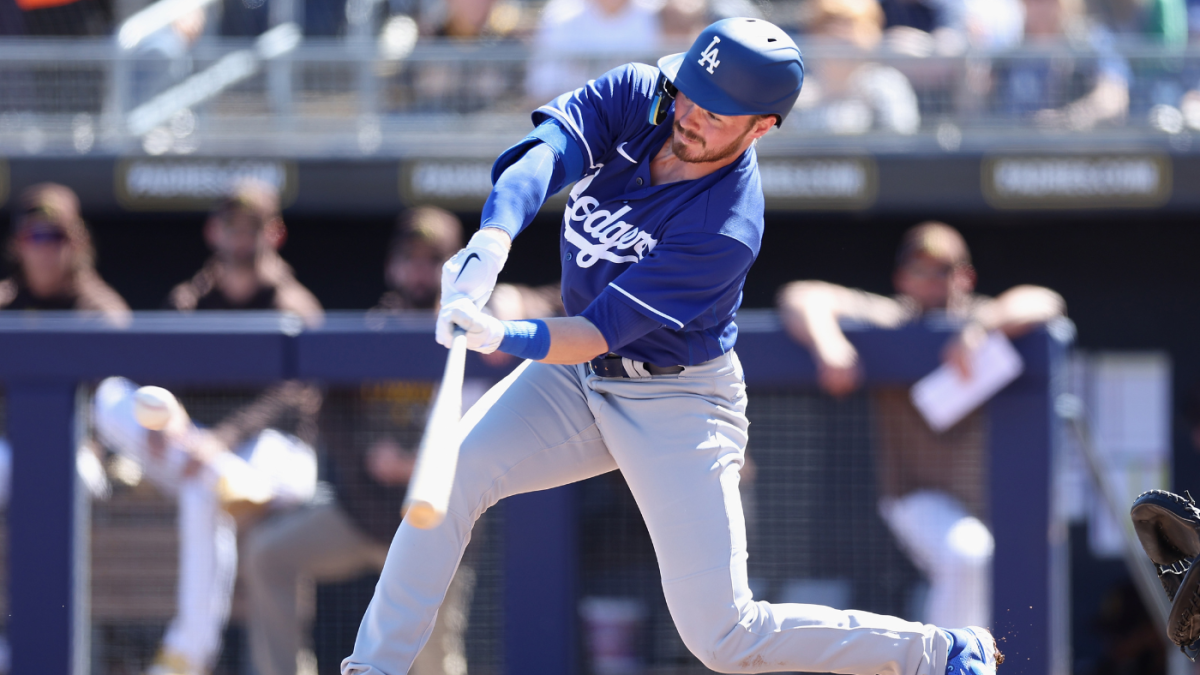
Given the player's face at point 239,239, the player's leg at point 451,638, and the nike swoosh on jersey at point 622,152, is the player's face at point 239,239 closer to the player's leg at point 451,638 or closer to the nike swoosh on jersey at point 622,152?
the player's leg at point 451,638

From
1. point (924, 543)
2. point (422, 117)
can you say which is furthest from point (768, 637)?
point (422, 117)

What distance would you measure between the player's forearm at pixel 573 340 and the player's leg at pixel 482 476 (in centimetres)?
32

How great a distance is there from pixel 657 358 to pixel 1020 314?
5.05 feet

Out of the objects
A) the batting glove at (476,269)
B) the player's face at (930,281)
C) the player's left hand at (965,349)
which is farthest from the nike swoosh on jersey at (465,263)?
the player's face at (930,281)

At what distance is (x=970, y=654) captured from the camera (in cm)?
291

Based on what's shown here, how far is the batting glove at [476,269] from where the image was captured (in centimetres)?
241

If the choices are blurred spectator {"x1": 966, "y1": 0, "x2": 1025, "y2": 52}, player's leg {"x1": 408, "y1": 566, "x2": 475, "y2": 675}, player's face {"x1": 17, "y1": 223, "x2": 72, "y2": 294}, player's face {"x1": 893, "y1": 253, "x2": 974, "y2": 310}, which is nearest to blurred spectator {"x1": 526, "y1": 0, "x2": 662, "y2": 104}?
blurred spectator {"x1": 966, "y1": 0, "x2": 1025, "y2": 52}

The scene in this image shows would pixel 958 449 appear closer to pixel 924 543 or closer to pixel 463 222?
pixel 924 543

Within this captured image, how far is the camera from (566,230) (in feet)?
9.09

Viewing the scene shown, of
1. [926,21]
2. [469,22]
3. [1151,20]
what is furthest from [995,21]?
[469,22]

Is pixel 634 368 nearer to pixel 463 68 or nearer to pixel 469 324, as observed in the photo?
pixel 469 324

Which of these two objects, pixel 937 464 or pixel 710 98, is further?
pixel 937 464

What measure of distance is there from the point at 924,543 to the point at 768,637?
1.24 m

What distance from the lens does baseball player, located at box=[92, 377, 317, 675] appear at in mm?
3873
